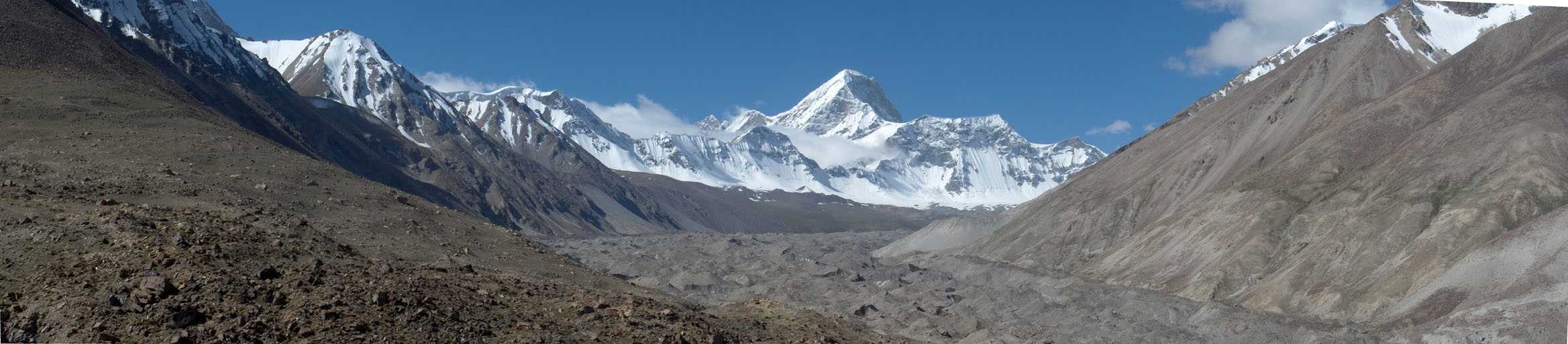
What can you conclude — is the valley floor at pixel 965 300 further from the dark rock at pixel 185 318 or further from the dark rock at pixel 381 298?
the dark rock at pixel 185 318

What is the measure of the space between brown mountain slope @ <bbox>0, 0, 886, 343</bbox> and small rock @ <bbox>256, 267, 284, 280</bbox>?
0.06 m

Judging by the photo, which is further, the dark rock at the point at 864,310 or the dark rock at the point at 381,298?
the dark rock at the point at 864,310

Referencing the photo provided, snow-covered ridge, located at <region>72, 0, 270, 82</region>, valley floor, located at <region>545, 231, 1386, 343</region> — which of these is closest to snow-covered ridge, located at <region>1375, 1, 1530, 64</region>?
valley floor, located at <region>545, 231, 1386, 343</region>

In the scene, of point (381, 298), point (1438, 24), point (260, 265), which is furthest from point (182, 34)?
point (381, 298)

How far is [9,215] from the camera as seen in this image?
69.2 feet

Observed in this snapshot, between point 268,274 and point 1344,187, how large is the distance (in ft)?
289

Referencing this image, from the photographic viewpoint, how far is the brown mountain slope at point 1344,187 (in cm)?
7469

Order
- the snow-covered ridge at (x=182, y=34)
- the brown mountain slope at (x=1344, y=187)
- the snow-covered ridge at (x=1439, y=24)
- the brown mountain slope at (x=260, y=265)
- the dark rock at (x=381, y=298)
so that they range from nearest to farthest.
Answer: the brown mountain slope at (x=260, y=265) < the dark rock at (x=381, y=298) < the brown mountain slope at (x=1344, y=187) < the snow-covered ridge at (x=1439, y=24) < the snow-covered ridge at (x=182, y=34)

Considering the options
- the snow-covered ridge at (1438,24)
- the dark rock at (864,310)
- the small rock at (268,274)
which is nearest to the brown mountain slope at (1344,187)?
A: the snow-covered ridge at (1438,24)

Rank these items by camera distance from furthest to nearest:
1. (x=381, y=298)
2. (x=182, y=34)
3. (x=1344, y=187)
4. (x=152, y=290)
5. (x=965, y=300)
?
(x=182, y=34) → (x=1344, y=187) → (x=965, y=300) → (x=381, y=298) → (x=152, y=290)

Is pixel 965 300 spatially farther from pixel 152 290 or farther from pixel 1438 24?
pixel 1438 24

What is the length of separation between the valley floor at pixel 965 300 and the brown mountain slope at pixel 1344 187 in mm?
6973

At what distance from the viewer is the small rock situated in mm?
19266

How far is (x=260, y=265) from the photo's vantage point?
20.3 m
